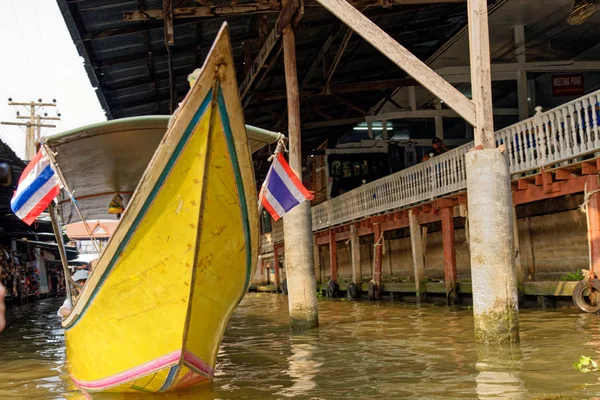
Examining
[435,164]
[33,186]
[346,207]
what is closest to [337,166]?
[346,207]

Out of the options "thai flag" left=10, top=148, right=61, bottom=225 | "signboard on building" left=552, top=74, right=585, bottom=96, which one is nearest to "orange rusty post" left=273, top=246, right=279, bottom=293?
"signboard on building" left=552, top=74, right=585, bottom=96

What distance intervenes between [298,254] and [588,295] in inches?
187

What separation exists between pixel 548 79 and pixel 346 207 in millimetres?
7249

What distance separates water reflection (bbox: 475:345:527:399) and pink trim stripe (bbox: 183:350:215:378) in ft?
8.34

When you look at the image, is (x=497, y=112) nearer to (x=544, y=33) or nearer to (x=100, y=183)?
(x=544, y=33)

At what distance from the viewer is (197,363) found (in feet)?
21.8

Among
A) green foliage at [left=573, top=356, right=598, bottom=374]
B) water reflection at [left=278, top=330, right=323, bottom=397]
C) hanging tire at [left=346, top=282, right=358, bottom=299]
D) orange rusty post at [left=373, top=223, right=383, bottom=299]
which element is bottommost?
water reflection at [left=278, top=330, right=323, bottom=397]

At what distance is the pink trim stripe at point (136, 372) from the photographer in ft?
21.0

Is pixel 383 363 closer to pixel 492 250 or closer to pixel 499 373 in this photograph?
pixel 499 373

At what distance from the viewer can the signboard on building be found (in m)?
18.0

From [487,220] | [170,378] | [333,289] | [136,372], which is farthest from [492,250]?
[333,289]

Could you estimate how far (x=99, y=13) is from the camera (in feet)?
40.4

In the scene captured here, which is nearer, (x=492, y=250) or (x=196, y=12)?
(x=492, y=250)

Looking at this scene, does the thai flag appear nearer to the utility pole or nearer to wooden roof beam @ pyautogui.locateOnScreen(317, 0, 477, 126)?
wooden roof beam @ pyautogui.locateOnScreen(317, 0, 477, 126)
